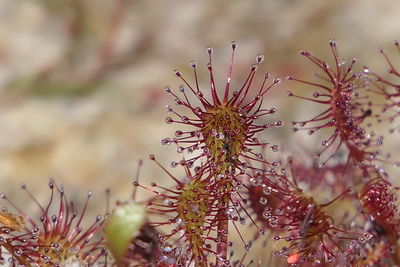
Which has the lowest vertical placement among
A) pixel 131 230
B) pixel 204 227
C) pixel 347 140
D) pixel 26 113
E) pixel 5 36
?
pixel 131 230

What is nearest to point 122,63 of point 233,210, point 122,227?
point 233,210

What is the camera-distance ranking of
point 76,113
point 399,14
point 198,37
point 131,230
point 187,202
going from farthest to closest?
point 198,37 → point 399,14 → point 76,113 → point 187,202 → point 131,230

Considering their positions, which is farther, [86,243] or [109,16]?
[109,16]

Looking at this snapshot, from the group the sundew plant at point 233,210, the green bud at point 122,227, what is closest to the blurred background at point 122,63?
the sundew plant at point 233,210

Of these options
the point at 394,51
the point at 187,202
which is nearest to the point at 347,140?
the point at 187,202

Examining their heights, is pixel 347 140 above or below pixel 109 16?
below

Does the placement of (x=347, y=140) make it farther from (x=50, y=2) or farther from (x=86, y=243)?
(x=50, y=2)

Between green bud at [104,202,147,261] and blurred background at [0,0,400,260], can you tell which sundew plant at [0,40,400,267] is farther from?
blurred background at [0,0,400,260]

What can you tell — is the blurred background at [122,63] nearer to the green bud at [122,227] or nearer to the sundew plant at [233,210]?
the sundew plant at [233,210]
